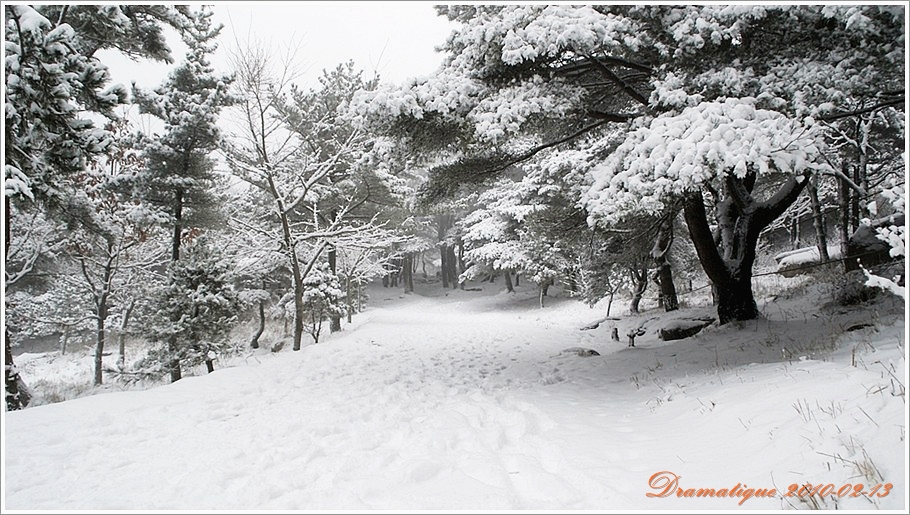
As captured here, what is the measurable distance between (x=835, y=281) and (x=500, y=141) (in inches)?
331

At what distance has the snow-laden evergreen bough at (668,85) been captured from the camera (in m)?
3.66

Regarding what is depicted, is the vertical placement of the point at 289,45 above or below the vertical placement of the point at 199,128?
above

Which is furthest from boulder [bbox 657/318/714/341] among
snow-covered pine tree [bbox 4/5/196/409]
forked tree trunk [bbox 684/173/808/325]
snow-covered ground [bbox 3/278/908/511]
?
snow-covered pine tree [bbox 4/5/196/409]

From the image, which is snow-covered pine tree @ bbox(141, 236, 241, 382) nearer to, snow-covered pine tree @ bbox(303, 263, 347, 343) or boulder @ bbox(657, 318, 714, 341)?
snow-covered pine tree @ bbox(303, 263, 347, 343)

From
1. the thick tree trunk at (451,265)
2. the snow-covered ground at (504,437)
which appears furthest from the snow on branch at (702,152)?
the thick tree trunk at (451,265)

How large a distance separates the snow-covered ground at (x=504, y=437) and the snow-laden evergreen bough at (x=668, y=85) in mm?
1951

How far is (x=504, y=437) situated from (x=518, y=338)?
791 centimetres

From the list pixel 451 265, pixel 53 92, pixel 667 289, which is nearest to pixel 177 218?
pixel 53 92

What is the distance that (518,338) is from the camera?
1139 centimetres

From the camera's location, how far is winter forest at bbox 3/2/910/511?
8.55 feet

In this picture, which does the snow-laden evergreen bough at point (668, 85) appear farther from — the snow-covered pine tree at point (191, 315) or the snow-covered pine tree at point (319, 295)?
the snow-covered pine tree at point (319, 295)

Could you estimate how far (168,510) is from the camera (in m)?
2.43

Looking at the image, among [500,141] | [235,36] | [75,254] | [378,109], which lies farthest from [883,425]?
[75,254]

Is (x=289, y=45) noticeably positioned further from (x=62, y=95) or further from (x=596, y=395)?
Result: (x=596, y=395)
